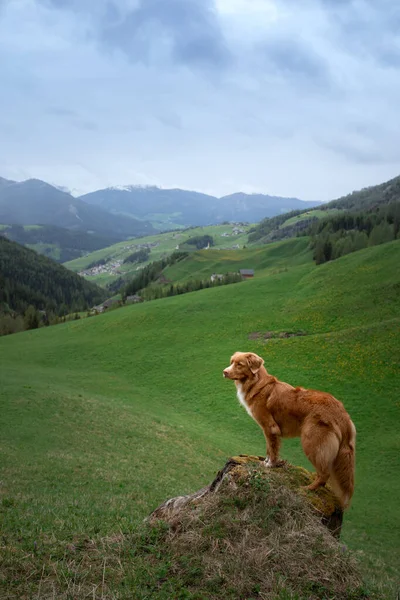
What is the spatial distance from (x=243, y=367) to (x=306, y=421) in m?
1.81

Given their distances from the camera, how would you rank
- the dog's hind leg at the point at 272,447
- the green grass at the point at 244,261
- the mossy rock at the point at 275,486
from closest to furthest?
1. the mossy rock at the point at 275,486
2. the dog's hind leg at the point at 272,447
3. the green grass at the point at 244,261

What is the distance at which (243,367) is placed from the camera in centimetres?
846

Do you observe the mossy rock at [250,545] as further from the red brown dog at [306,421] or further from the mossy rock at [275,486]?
the red brown dog at [306,421]

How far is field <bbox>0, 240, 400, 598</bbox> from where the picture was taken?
760cm

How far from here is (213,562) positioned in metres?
5.30

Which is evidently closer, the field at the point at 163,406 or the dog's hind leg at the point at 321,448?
the dog's hind leg at the point at 321,448

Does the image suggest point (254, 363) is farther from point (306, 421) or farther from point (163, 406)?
point (163, 406)

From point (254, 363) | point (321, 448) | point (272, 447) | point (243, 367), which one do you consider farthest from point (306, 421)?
point (243, 367)

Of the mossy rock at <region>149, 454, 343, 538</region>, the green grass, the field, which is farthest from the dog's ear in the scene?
the green grass

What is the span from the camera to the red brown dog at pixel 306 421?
706 cm

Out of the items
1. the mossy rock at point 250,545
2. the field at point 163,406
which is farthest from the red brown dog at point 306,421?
the field at point 163,406

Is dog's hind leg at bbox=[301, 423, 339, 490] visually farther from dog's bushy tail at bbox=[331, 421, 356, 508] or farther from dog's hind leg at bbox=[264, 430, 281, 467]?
dog's hind leg at bbox=[264, 430, 281, 467]

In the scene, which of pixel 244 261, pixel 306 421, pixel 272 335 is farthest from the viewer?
pixel 244 261

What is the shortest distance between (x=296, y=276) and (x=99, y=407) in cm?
5275
